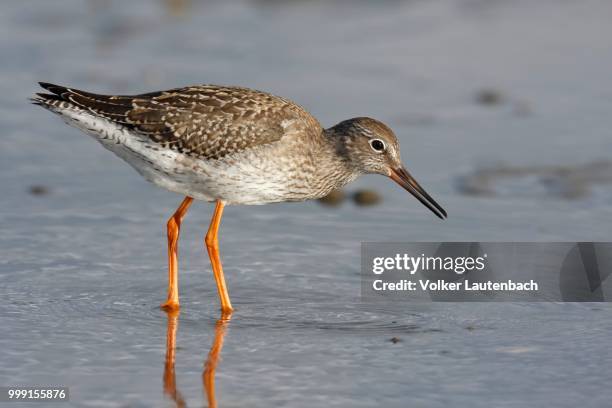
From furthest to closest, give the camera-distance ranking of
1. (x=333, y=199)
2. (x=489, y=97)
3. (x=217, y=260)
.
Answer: (x=489, y=97) < (x=333, y=199) < (x=217, y=260)

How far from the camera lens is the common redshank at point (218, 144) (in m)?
10.4

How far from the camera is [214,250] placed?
35.0ft

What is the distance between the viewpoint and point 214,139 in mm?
10375

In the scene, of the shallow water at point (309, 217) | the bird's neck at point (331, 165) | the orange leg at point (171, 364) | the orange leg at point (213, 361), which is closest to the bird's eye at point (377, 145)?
the bird's neck at point (331, 165)

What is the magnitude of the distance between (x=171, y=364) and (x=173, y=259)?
1932mm

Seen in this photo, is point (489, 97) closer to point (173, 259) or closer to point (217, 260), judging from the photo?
point (217, 260)

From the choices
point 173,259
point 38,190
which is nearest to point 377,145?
point 173,259

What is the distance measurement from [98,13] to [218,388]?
480 inches

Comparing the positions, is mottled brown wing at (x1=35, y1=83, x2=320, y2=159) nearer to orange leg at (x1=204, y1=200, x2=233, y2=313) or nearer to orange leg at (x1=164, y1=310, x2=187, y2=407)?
orange leg at (x1=204, y1=200, x2=233, y2=313)

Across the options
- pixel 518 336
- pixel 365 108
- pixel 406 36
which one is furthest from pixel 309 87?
pixel 518 336

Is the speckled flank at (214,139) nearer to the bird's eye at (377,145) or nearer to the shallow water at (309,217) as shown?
the bird's eye at (377,145)

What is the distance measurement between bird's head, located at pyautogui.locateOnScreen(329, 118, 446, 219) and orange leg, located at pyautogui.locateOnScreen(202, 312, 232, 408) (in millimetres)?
2038

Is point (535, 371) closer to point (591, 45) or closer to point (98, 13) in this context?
point (591, 45)

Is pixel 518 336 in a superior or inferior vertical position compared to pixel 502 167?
inferior
